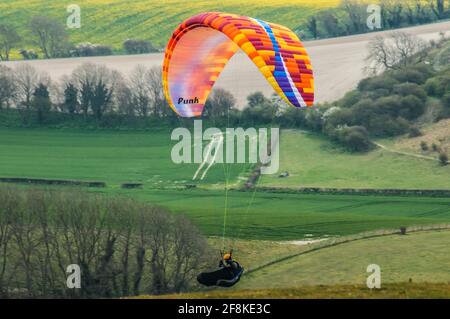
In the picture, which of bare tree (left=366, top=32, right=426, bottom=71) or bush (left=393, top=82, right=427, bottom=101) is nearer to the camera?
bush (left=393, top=82, right=427, bottom=101)

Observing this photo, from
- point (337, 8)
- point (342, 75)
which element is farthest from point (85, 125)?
point (337, 8)

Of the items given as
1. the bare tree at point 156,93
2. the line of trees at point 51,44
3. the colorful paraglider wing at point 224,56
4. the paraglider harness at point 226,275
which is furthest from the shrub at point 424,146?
the paraglider harness at point 226,275

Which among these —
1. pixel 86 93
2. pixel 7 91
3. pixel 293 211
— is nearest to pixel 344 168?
pixel 293 211

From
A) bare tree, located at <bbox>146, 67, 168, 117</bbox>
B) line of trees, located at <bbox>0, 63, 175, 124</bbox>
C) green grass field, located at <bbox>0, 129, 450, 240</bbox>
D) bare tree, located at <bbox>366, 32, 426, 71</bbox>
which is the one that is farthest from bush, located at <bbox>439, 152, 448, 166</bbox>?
bare tree, located at <bbox>366, 32, 426, 71</bbox>

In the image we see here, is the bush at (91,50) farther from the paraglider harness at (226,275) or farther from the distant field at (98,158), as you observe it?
the paraglider harness at (226,275)

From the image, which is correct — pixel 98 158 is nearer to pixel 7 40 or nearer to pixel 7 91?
pixel 7 91

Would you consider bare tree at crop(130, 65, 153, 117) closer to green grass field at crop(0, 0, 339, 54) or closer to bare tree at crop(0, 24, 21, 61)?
green grass field at crop(0, 0, 339, 54)
